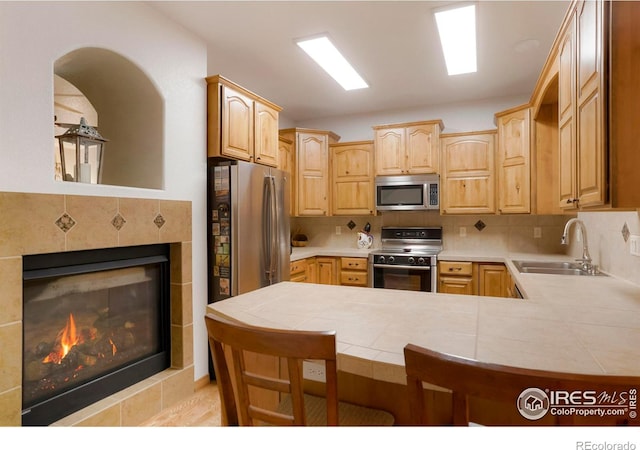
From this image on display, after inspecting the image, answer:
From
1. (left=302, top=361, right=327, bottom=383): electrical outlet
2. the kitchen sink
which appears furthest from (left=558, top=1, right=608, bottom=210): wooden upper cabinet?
(left=302, top=361, right=327, bottom=383): electrical outlet

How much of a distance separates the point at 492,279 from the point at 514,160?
4.04 ft

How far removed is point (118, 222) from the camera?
6.81ft

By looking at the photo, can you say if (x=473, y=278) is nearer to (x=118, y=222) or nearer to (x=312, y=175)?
(x=312, y=175)

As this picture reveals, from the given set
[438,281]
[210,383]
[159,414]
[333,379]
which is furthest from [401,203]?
[333,379]

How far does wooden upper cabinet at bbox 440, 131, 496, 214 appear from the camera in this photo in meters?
3.78

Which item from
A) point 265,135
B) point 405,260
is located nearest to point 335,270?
point 405,260

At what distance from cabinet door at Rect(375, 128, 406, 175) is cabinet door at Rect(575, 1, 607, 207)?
2.39m

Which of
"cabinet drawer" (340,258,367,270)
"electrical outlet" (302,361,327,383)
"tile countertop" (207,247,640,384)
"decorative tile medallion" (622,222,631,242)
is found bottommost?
"electrical outlet" (302,361,327,383)

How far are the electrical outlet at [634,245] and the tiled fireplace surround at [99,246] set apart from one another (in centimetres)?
279

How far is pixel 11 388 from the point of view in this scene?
5.25 feet

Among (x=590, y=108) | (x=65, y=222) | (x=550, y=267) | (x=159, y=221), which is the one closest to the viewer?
(x=590, y=108)

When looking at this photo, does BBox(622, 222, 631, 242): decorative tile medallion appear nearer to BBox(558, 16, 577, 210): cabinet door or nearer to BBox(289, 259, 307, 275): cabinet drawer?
BBox(558, 16, 577, 210): cabinet door

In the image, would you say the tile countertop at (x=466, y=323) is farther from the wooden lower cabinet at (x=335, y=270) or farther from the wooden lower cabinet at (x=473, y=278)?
the wooden lower cabinet at (x=335, y=270)

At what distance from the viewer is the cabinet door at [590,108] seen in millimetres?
1345
